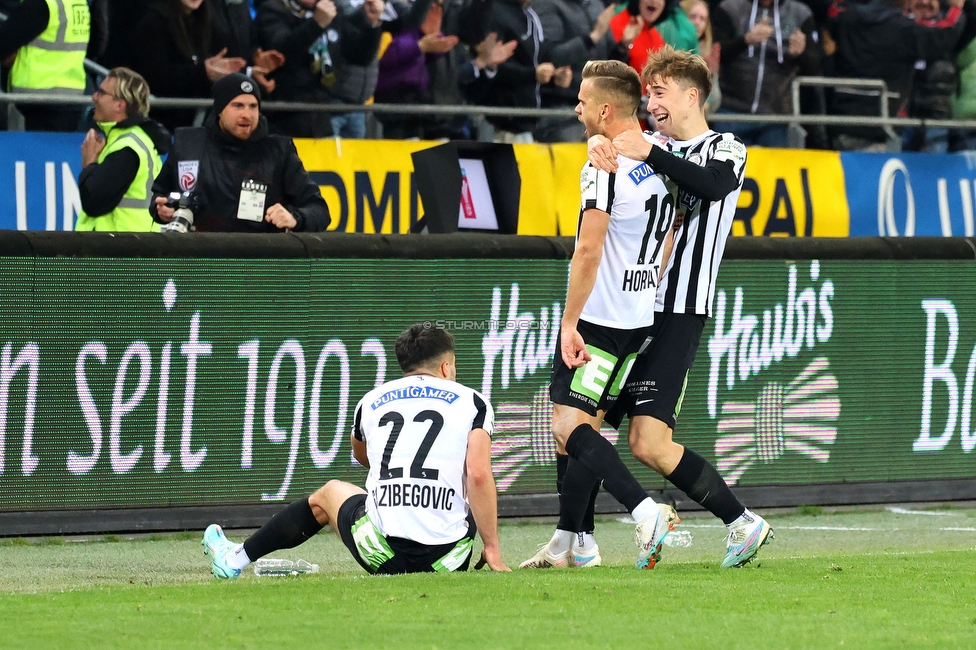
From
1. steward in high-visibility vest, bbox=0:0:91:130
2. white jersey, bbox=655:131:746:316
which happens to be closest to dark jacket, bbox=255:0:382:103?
steward in high-visibility vest, bbox=0:0:91:130

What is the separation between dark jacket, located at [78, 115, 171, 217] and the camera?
11.0 meters

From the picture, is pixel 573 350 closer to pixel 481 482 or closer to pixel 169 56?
pixel 481 482

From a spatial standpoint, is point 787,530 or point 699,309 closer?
point 699,309

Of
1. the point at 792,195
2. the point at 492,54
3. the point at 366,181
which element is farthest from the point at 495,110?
the point at 792,195

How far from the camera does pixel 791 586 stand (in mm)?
7090

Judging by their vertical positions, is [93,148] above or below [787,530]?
above

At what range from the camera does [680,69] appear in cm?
764

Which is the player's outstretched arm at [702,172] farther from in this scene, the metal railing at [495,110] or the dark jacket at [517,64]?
the dark jacket at [517,64]

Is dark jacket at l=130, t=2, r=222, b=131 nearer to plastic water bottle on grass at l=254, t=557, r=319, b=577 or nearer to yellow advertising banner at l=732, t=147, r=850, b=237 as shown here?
yellow advertising banner at l=732, t=147, r=850, b=237

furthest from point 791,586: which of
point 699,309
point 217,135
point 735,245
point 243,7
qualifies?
point 243,7

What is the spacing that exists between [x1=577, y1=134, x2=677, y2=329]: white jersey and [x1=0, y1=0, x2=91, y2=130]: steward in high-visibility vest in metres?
5.95

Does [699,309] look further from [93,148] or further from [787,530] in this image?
[93,148]

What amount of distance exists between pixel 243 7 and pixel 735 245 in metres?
4.59

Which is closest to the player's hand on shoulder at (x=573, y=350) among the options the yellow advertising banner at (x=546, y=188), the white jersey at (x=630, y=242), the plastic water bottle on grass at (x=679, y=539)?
the white jersey at (x=630, y=242)
